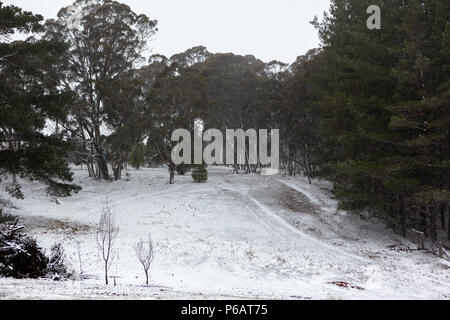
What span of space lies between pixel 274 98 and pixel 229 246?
77.6 feet

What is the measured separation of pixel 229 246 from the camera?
A: 51.6 feet

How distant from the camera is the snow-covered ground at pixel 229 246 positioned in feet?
30.9

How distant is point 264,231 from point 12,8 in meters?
16.1

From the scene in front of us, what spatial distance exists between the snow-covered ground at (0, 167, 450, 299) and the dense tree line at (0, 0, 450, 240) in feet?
8.06

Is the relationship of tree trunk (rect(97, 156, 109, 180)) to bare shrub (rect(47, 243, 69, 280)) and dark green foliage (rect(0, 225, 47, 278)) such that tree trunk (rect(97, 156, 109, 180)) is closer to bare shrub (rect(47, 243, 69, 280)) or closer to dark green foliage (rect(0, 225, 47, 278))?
bare shrub (rect(47, 243, 69, 280))

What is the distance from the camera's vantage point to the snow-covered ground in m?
9.41

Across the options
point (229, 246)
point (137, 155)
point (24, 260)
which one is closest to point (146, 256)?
point (24, 260)

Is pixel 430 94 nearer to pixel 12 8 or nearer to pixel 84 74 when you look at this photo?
pixel 12 8

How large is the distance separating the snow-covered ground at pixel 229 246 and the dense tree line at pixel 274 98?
8.06 feet

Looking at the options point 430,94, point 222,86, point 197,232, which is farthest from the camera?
point 222,86

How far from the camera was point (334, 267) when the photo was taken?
1352 centimetres

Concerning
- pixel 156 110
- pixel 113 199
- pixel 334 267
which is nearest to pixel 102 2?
pixel 156 110

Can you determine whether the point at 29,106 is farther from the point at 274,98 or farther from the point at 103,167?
the point at 274,98

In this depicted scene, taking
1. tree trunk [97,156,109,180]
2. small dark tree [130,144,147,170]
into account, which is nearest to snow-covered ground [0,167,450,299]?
tree trunk [97,156,109,180]
